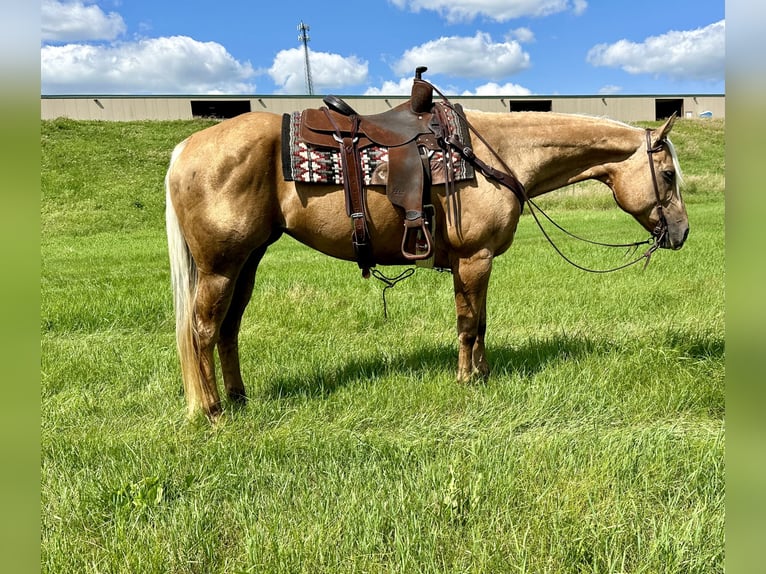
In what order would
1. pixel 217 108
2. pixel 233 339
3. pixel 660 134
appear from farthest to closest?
pixel 217 108, pixel 233 339, pixel 660 134

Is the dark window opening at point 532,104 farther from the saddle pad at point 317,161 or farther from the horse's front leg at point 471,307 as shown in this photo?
the saddle pad at point 317,161

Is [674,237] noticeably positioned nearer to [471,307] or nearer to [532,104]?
[471,307]

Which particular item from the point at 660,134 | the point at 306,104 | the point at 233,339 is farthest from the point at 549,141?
the point at 306,104

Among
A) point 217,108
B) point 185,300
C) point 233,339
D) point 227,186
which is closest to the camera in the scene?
point 227,186

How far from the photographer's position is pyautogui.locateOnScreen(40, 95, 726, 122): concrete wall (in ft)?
131

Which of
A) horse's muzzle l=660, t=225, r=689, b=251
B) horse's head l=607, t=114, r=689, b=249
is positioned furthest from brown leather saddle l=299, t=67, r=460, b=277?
horse's muzzle l=660, t=225, r=689, b=251

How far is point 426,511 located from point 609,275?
6759 mm

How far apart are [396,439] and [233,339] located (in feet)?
5.35

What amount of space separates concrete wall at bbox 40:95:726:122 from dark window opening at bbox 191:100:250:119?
1.21 ft

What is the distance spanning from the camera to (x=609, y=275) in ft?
26.3

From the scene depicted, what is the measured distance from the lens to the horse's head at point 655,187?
3957 millimetres

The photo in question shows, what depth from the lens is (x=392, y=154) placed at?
3605 mm

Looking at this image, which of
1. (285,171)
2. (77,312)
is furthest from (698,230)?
(77,312)
